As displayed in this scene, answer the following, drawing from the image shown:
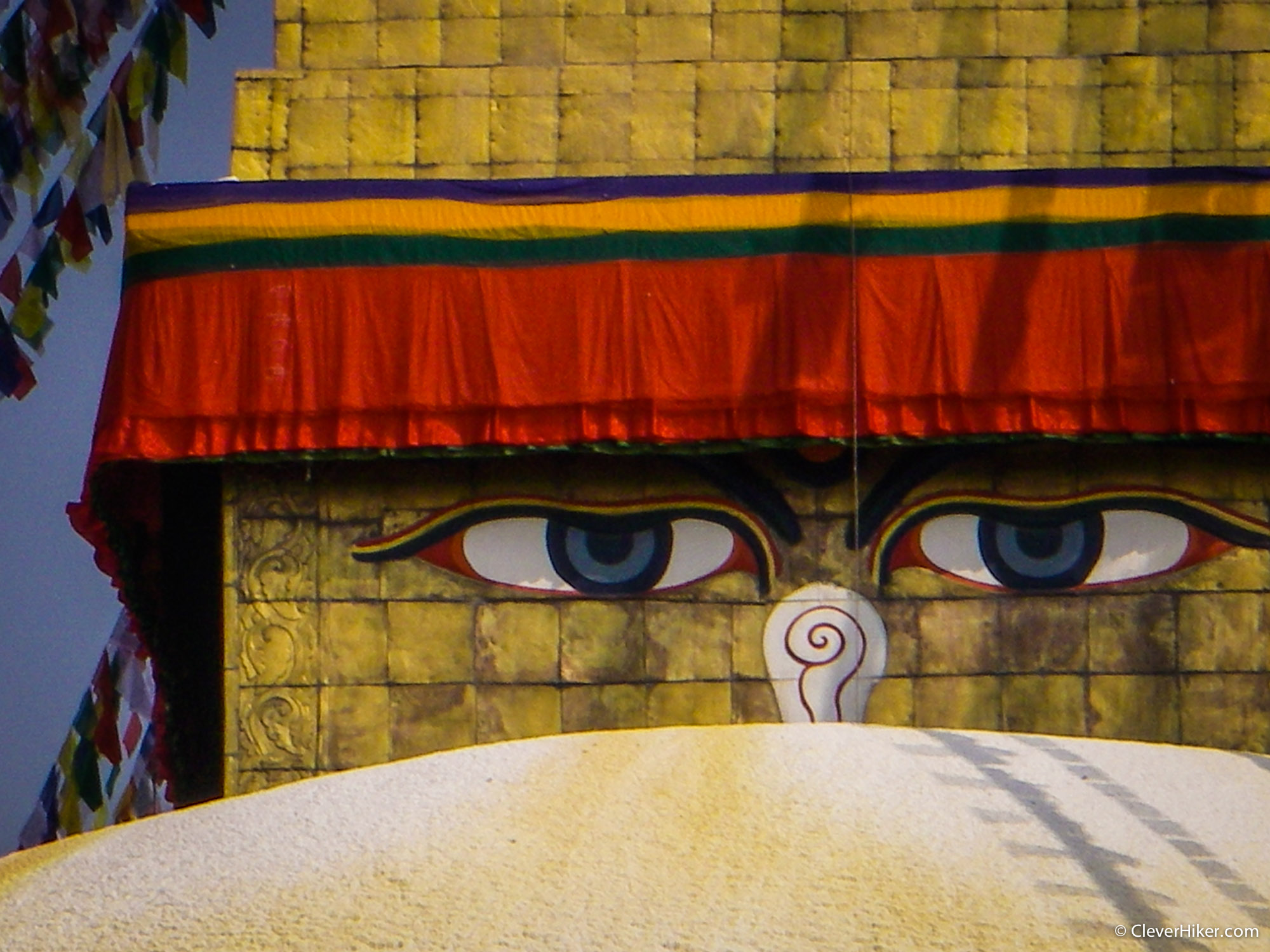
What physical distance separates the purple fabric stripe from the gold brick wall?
44cm

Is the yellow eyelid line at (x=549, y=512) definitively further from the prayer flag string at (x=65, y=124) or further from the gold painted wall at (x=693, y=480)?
the prayer flag string at (x=65, y=124)

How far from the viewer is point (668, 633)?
7.71 meters

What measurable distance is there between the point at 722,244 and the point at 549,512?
1.47 m

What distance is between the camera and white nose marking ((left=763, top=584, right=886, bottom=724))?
7.62m

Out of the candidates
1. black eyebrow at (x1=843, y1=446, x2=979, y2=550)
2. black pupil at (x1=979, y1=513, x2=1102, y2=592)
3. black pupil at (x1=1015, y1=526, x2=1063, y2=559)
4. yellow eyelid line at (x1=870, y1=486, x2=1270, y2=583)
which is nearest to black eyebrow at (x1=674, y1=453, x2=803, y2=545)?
black eyebrow at (x1=843, y1=446, x2=979, y2=550)

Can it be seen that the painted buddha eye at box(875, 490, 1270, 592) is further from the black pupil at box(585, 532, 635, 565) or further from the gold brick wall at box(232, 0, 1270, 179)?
the gold brick wall at box(232, 0, 1270, 179)

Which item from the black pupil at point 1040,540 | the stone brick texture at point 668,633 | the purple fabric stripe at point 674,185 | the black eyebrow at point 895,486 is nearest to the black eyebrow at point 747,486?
the stone brick texture at point 668,633

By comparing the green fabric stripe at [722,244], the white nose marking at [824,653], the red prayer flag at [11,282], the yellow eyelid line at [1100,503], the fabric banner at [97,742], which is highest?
the red prayer flag at [11,282]

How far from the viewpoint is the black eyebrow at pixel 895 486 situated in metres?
7.71

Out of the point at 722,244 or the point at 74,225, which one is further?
the point at 74,225

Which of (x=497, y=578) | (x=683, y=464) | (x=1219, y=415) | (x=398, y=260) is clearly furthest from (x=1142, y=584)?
(x=398, y=260)

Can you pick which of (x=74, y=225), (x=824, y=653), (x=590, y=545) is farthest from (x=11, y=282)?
(x=824, y=653)

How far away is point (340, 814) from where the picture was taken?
4637mm

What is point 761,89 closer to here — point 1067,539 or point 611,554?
point 611,554
